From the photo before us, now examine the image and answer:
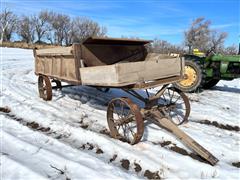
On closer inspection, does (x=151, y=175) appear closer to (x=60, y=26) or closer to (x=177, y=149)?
(x=177, y=149)

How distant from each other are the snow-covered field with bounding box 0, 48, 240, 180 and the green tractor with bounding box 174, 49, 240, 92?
2133mm

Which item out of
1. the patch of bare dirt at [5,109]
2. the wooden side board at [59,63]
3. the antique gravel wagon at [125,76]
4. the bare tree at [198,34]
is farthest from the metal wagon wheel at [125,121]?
the bare tree at [198,34]

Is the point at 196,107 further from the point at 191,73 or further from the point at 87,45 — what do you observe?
the point at 87,45

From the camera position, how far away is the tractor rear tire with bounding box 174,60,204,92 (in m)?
8.52

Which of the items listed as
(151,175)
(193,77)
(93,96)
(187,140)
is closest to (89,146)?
(151,175)

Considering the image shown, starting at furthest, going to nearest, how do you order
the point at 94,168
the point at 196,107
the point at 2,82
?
the point at 2,82, the point at 196,107, the point at 94,168

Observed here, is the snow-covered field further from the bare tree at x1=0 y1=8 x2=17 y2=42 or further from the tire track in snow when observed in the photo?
the bare tree at x1=0 y1=8 x2=17 y2=42

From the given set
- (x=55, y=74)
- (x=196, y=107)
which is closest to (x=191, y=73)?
(x=196, y=107)

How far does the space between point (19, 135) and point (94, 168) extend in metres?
1.65

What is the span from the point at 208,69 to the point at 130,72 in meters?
5.85

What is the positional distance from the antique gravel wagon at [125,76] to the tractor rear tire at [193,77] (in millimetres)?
2239

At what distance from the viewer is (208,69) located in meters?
8.95

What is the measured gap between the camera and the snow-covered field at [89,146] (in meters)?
3.24

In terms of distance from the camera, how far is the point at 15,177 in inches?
116
